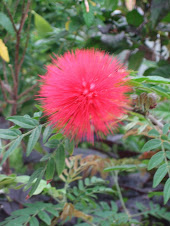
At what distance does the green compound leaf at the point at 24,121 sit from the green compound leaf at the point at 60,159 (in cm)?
7

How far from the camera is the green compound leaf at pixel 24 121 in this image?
0.42 meters

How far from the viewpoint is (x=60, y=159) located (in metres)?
0.45

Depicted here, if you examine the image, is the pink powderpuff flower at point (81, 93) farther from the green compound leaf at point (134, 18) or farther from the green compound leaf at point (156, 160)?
the green compound leaf at point (134, 18)

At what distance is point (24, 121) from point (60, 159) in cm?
10

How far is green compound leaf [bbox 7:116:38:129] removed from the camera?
42 centimetres

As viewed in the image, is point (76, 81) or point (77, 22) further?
point (77, 22)

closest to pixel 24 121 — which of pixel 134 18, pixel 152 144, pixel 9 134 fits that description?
pixel 9 134

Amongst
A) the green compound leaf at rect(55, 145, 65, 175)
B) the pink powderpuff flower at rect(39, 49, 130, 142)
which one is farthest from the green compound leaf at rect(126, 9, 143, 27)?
the green compound leaf at rect(55, 145, 65, 175)

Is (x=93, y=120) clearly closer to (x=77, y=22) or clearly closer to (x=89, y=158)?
(x=89, y=158)

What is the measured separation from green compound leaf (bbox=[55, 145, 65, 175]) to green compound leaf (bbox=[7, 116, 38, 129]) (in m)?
0.07

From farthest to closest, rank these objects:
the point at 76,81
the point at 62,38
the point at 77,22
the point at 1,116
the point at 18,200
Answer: the point at 1,116 → the point at 62,38 → the point at 77,22 → the point at 18,200 → the point at 76,81

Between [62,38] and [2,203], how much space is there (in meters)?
0.68

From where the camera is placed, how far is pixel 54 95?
0.44m

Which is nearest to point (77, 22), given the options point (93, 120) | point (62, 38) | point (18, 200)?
point (62, 38)
